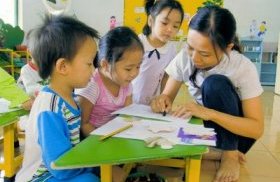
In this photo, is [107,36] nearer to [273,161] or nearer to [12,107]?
[12,107]

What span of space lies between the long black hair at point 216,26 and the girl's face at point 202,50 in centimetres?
2

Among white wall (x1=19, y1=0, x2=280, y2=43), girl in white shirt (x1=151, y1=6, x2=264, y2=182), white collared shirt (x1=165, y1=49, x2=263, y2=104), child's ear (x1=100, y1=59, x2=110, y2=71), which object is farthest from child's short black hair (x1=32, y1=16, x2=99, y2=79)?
white wall (x1=19, y1=0, x2=280, y2=43)

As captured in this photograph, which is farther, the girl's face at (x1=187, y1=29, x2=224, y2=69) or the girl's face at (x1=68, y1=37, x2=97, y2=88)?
the girl's face at (x1=187, y1=29, x2=224, y2=69)

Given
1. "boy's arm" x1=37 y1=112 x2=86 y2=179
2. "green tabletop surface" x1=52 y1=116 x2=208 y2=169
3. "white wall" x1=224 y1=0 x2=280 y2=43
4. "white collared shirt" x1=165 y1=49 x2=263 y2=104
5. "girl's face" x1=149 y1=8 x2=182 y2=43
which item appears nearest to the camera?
"green tabletop surface" x1=52 y1=116 x2=208 y2=169

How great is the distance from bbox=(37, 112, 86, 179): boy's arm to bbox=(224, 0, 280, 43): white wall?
5.39 m

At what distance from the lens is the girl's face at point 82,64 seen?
1.01 metres

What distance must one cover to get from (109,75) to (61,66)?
35cm

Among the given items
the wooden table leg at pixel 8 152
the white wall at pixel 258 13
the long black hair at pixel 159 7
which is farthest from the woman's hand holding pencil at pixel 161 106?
the white wall at pixel 258 13

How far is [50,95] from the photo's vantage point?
959mm

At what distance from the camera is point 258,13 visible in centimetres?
585

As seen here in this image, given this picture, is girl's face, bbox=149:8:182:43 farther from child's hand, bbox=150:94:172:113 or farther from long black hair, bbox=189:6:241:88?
child's hand, bbox=150:94:172:113

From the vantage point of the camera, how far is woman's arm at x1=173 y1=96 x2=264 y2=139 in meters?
1.20

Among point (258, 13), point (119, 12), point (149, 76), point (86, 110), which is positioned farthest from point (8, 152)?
point (258, 13)

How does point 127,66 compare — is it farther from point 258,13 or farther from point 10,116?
point 258,13
